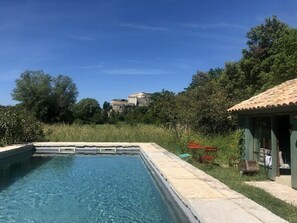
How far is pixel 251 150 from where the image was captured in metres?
11.7

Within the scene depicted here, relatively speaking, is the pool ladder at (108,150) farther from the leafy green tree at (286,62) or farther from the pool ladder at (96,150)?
the leafy green tree at (286,62)

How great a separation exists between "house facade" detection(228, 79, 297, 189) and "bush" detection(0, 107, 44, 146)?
1103 cm

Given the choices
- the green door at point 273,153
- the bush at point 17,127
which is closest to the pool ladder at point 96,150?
the bush at point 17,127

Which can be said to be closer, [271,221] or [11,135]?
[271,221]

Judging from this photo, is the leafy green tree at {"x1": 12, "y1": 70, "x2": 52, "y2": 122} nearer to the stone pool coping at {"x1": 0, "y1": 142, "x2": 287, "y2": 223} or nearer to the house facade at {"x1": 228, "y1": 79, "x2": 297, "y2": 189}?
the house facade at {"x1": 228, "y1": 79, "x2": 297, "y2": 189}

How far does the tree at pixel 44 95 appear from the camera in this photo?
5934 centimetres

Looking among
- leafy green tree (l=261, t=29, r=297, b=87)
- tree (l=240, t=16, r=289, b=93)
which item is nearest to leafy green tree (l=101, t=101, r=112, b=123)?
tree (l=240, t=16, r=289, b=93)

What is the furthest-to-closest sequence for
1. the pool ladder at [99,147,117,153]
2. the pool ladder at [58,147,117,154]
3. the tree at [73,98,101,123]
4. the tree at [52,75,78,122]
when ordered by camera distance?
the tree at [73,98,101,123]
the tree at [52,75,78,122]
the pool ladder at [99,147,117,153]
the pool ladder at [58,147,117,154]

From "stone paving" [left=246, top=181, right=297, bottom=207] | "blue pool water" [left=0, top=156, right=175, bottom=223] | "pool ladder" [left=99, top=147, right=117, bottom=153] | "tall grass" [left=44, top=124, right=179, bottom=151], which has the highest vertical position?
"tall grass" [left=44, top=124, right=179, bottom=151]

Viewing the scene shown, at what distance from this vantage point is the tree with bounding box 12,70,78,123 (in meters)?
59.3

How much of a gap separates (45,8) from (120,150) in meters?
7.42

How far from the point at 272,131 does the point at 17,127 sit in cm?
1318

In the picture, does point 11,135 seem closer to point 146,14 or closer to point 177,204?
point 146,14

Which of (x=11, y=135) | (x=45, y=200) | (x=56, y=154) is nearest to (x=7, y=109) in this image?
(x=11, y=135)
